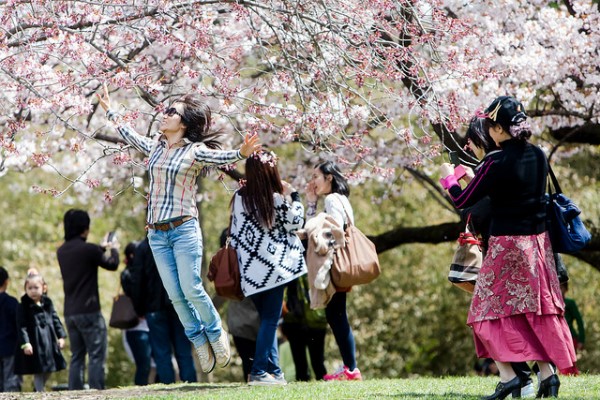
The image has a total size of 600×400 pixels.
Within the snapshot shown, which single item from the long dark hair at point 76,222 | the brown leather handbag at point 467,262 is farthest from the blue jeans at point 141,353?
the brown leather handbag at point 467,262

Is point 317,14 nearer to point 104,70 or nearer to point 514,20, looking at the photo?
point 104,70

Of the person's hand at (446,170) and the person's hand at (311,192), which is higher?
the person's hand at (311,192)

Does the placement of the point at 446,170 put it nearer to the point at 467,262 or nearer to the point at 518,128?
the point at 518,128

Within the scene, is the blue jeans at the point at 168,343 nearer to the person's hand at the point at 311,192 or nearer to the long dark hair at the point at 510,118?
the person's hand at the point at 311,192

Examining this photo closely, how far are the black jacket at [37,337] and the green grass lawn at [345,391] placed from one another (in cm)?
163

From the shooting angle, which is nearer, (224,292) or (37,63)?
(37,63)

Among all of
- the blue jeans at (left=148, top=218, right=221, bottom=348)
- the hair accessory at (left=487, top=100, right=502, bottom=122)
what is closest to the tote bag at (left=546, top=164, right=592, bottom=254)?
the hair accessory at (left=487, top=100, right=502, bottom=122)

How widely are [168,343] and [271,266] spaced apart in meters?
2.21

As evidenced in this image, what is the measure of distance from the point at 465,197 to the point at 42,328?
16.1 ft

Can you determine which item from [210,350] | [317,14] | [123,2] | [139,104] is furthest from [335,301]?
[139,104]

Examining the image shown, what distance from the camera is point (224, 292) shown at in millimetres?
7398

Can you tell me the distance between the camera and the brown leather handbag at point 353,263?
777cm

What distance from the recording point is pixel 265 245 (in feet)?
24.2

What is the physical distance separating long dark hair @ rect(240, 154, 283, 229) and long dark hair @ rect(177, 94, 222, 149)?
82 cm
